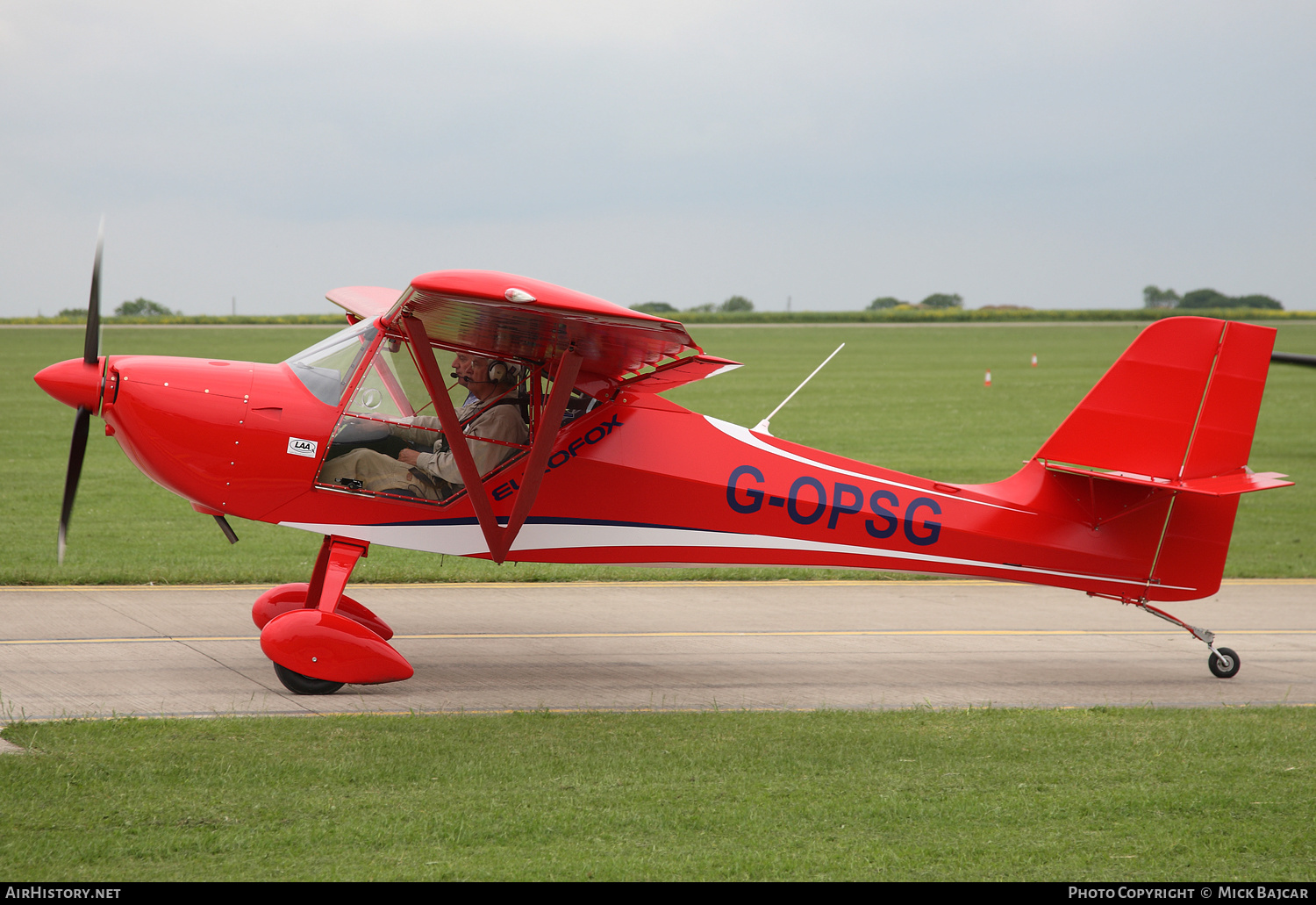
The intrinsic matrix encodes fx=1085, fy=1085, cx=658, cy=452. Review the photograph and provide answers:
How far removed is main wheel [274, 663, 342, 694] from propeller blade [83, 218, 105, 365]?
2694mm

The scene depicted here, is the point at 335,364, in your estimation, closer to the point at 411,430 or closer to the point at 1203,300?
the point at 411,430

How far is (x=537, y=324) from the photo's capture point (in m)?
7.39

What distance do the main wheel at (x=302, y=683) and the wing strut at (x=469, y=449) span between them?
1.53m

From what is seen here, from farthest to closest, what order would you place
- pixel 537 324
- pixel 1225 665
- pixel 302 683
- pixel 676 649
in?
pixel 676 649 → pixel 1225 665 → pixel 302 683 → pixel 537 324

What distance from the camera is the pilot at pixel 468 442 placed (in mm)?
8336

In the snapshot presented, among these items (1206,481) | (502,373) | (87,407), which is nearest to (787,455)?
(502,373)

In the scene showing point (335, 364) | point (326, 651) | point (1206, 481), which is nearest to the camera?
point (326, 651)

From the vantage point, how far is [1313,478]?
2131cm

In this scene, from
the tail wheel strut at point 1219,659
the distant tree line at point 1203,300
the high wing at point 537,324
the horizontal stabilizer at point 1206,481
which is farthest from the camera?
the distant tree line at point 1203,300

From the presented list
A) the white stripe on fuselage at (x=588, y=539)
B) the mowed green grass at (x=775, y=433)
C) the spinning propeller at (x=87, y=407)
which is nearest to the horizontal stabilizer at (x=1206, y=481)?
the white stripe on fuselage at (x=588, y=539)

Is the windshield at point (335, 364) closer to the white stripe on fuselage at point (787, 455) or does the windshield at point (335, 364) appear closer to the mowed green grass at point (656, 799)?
the mowed green grass at point (656, 799)

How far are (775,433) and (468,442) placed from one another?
18198 mm

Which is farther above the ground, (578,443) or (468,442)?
(578,443)
